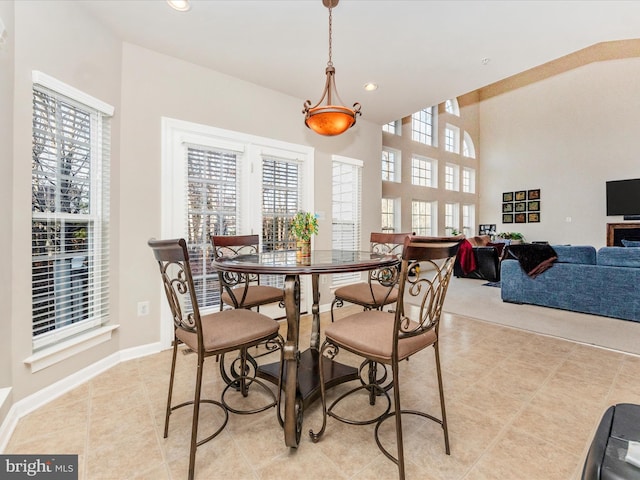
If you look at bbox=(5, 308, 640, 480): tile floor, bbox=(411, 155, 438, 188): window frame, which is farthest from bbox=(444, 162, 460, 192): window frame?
bbox=(5, 308, 640, 480): tile floor

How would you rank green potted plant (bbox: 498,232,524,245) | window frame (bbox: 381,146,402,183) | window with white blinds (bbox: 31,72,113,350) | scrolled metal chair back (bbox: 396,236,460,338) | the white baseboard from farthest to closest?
green potted plant (bbox: 498,232,524,245), window frame (bbox: 381,146,402,183), window with white blinds (bbox: 31,72,113,350), the white baseboard, scrolled metal chair back (bbox: 396,236,460,338)

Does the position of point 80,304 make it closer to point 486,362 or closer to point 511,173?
point 486,362

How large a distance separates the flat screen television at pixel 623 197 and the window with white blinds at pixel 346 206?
7.46 metres

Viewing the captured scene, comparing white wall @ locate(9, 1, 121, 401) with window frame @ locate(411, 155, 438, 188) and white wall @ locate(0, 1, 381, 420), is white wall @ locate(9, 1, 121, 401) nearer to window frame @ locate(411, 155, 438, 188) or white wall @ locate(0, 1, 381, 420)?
white wall @ locate(0, 1, 381, 420)

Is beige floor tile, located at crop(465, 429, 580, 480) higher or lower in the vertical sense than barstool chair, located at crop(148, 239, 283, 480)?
lower

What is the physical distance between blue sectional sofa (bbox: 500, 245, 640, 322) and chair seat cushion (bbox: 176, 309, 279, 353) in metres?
3.97

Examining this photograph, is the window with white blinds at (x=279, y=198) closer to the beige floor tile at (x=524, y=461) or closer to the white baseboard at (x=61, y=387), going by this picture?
the white baseboard at (x=61, y=387)

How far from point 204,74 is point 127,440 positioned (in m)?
2.96

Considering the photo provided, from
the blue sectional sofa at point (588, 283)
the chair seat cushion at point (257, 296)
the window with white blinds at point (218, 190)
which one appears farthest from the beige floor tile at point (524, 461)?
the blue sectional sofa at point (588, 283)

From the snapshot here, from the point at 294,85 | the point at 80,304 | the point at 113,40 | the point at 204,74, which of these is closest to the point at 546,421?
the point at 80,304

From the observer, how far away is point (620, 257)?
135 inches

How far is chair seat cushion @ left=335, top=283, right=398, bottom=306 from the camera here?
225 cm

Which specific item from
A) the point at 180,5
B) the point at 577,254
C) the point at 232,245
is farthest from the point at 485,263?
the point at 180,5

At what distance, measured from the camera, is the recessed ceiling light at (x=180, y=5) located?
2.04 m
